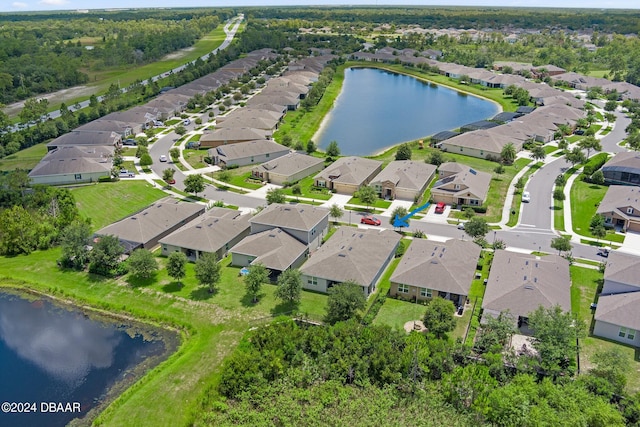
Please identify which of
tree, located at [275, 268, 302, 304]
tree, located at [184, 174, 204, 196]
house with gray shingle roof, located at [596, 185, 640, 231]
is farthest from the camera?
tree, located at [184, 174, 204, 196]

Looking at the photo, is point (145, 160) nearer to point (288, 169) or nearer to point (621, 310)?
point (288, 169)

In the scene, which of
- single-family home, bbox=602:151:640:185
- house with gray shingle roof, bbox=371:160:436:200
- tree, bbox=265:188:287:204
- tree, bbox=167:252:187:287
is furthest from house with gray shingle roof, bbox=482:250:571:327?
single-family home, bbox=602:151:640:185

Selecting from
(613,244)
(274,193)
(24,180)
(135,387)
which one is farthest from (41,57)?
(613,244)

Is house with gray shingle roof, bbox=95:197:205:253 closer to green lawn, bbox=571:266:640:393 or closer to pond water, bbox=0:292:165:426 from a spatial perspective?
pond water, bbox=0:292:165:426

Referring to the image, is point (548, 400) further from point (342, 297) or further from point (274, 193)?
point (274, 193)

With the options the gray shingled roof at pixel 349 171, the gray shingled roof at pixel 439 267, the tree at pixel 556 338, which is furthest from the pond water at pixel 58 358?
the gray shingled roof at pixel 349 171

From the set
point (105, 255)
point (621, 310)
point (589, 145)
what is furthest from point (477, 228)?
point (589, 145)
